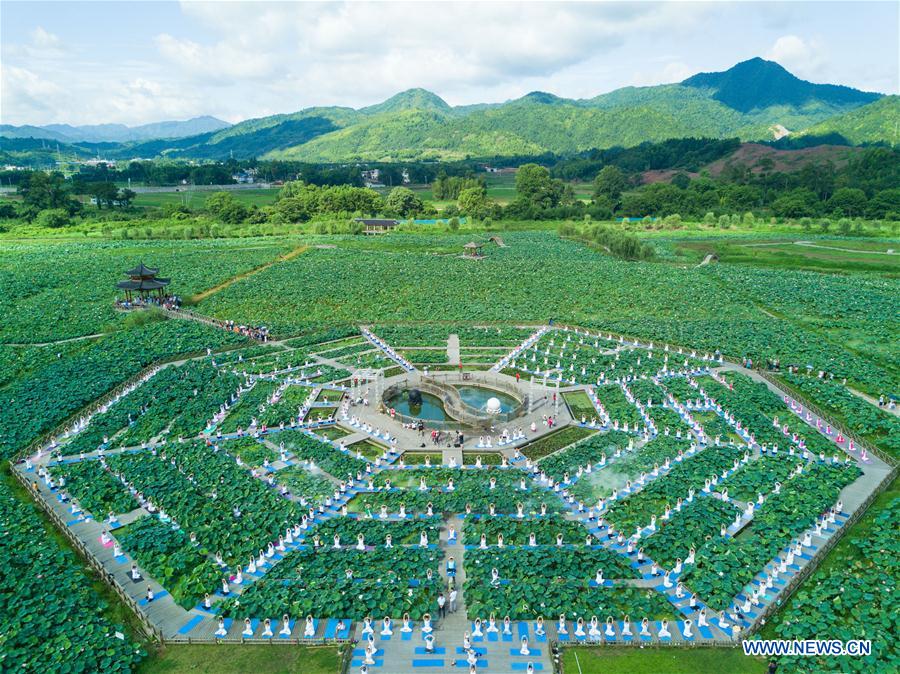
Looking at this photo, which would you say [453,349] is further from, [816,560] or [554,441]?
[816,560]

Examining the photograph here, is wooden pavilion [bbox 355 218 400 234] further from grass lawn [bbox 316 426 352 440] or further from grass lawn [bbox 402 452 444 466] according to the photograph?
grass lawn [bbox 402 452 444 466]

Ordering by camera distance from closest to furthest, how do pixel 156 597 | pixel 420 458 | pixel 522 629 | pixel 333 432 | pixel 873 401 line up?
pixel 522 629 < pixel 156 597 < pixel 420 458 < pixel 333 432 < pixel 873 401

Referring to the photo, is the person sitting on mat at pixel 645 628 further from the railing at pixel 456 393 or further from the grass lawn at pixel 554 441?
the railing at pixel 456 393

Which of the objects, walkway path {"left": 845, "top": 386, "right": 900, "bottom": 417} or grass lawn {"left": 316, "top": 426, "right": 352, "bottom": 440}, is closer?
grass lawn {"left": 316, "top": 426, "right": 352, "bottom": 440}

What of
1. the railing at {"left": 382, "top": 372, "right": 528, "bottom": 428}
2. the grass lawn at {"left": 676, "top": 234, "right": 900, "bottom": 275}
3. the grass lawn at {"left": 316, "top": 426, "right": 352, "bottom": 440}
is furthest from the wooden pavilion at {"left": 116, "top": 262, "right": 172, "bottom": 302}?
the grass lawn at {"left": 676, "top": 234, "right": 900, "bottom": 275}

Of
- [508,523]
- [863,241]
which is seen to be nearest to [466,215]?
[863,241]

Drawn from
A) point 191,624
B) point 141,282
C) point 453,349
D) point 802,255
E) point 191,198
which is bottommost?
point 802,255

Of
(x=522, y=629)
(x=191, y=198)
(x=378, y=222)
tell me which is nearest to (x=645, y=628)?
(x=522, y=629)
